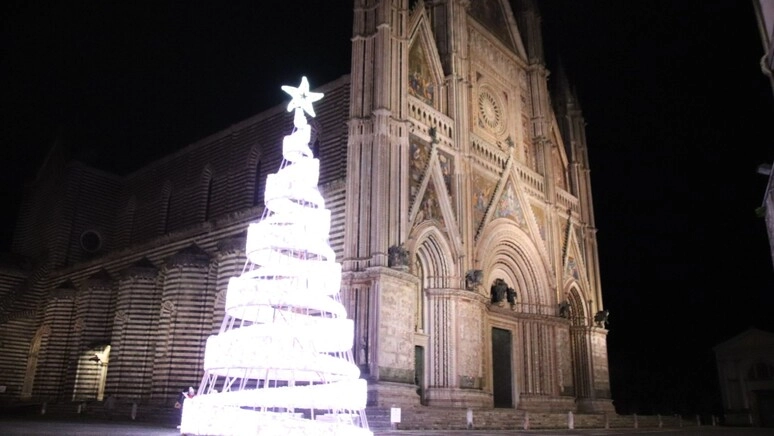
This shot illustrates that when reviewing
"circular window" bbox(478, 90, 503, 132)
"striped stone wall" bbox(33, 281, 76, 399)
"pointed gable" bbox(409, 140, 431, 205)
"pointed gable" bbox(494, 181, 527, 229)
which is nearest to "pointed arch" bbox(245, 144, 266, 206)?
"pointed gable" bbox(409, 140, 431, 205)

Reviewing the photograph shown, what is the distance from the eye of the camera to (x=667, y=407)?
35.2 m

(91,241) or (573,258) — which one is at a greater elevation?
(91,241)

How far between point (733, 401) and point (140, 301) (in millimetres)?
29940

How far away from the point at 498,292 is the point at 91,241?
2211 cm

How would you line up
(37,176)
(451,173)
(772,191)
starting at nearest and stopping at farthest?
(772,191), (451,173), (37,176)

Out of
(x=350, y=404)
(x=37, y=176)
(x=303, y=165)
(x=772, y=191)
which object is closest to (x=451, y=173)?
(x=303, y=165)

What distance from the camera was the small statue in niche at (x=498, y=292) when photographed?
23875mm

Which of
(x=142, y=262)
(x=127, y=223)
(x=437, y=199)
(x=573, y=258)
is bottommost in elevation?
(x=142, y=262)

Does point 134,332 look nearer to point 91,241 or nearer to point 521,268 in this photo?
point 91,241

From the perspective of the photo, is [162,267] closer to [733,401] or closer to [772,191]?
[772,191]

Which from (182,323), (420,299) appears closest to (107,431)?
(182,323)

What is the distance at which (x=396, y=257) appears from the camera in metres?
18.1

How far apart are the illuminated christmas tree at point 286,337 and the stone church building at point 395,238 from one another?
682 cm

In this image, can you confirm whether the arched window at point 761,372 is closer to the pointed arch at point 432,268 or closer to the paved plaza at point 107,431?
the paved plaza at point 107,431
